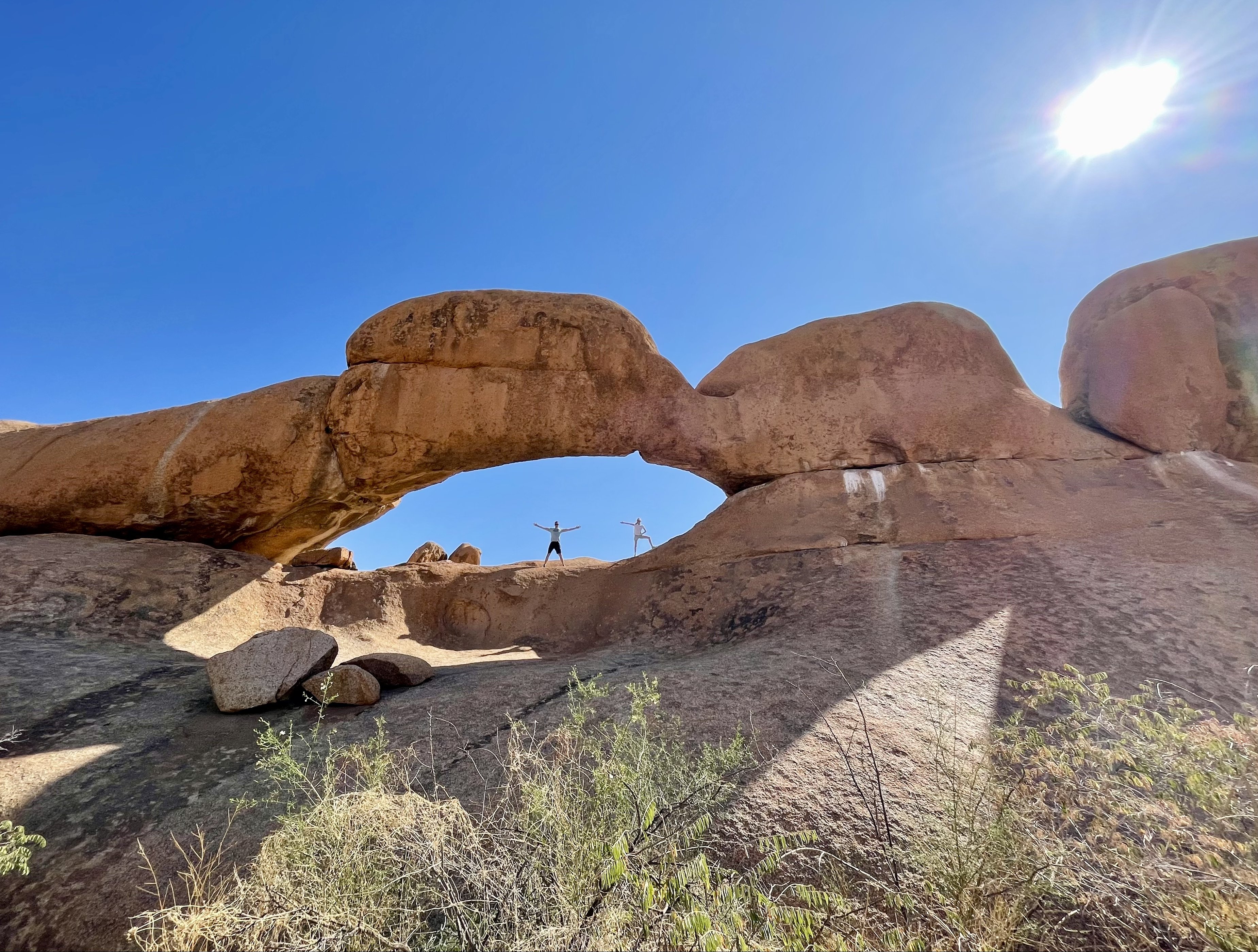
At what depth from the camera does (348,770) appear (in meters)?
3.01

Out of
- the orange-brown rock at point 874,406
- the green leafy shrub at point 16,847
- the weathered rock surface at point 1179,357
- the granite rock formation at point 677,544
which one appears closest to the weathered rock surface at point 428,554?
the granite rock formation at point 677,544

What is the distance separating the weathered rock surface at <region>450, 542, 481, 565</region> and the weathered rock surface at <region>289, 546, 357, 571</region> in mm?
2014

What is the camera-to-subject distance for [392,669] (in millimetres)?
4531

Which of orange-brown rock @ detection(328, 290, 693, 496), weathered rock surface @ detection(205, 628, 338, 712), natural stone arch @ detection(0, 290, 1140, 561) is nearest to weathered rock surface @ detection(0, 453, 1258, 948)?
weathered rock surface @ detection(205, 628, 338, 712)

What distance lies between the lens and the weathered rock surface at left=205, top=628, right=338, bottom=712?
12.9 ft

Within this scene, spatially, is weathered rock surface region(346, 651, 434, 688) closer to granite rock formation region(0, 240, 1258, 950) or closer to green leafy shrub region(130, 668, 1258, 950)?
granite rock formation region(0, 240, 1258, 950)

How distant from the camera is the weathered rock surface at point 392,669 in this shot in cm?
452

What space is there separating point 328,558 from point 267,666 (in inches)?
248

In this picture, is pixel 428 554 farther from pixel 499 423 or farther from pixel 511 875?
pixel 511 875

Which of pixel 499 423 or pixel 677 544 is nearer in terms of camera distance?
pixel 499 423

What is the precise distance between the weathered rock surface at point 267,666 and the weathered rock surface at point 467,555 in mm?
7427

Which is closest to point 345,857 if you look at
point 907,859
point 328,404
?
point 907,859

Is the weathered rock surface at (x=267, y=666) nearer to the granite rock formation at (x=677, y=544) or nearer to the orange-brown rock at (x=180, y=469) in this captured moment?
the granite rock formation at (x=677, y=544)

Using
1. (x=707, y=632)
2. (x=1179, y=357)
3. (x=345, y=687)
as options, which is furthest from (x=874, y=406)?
(x=345, y=687)
